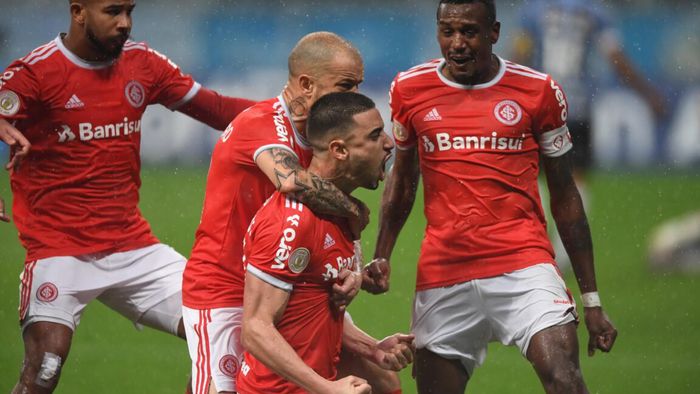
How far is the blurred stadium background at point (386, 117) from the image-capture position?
9320 millimetres

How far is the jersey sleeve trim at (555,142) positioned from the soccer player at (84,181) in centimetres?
215

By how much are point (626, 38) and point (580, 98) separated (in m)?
3.14

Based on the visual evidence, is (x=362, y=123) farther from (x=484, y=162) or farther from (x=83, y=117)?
(x=83, y=117)

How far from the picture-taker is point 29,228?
6.86 m

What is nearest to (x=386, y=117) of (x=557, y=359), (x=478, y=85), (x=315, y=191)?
(x=478, y=85)

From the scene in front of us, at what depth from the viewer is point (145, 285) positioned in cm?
693

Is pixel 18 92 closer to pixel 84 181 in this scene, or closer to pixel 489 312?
pixel 84 181

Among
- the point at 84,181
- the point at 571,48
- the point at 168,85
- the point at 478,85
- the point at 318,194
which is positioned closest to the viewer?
the point at 318,194

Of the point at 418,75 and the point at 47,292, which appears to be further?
the point at 47,292

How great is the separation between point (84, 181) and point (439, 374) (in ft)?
7.12

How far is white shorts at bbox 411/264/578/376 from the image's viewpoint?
5.77 metres

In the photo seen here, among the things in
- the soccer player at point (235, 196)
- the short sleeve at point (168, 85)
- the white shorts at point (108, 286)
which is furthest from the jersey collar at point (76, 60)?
the soccer player at point (235, 196)

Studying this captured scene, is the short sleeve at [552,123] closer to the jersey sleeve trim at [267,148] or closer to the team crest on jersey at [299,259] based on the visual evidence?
the jersey sleeve trim at [267,148]

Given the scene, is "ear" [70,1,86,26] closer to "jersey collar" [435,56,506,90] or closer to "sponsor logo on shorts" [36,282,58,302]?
"sponsor logo on shorts" [36,282,58,302]
